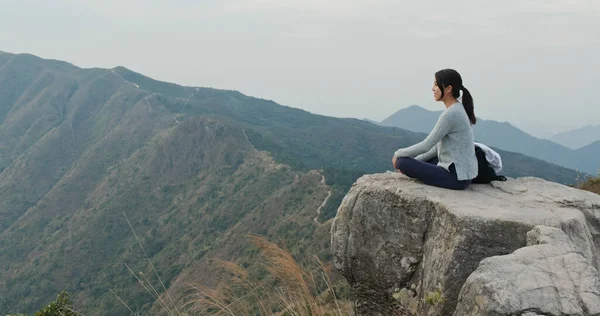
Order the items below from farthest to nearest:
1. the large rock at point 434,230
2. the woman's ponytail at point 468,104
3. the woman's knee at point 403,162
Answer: the woman's knee at point 403,162 < the woman's ponytail at point 468,104 < the large rock at point 434,230

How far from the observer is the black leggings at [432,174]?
521cm

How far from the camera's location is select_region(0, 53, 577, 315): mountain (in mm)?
49625

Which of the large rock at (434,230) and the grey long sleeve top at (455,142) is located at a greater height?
the grey long sleeve top at (455,142)

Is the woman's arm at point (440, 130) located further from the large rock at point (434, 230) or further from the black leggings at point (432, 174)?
the large rock at point (434, 230)

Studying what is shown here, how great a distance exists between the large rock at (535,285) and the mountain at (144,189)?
310 inches

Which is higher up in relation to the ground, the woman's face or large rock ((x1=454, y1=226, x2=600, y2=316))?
the woman's face

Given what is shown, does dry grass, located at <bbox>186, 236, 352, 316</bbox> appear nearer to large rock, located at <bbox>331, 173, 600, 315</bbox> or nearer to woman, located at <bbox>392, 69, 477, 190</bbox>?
large rock, located at <bbox>331, 173, 600, 315</bbox>

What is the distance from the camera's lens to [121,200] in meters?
74.5

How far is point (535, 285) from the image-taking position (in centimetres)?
299

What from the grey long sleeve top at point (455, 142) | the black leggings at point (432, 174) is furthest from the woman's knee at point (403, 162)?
the grey long sleeve top at point (455, 142)

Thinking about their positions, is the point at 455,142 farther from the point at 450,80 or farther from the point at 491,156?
the point at 491,156

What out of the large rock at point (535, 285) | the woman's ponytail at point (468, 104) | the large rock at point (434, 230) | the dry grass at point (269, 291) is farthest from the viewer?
the woman's ponytail at point (468, 104)

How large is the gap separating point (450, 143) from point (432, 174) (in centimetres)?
43

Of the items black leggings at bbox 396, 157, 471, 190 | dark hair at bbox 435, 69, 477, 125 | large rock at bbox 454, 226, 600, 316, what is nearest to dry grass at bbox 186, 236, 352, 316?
large rock at bbox 454, 226, 600, 316
